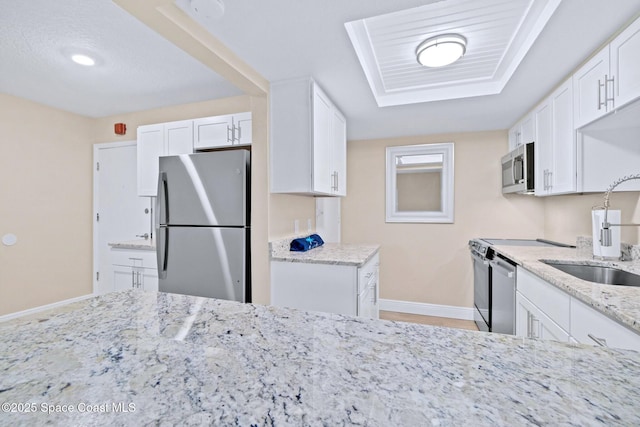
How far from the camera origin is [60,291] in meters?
3.31

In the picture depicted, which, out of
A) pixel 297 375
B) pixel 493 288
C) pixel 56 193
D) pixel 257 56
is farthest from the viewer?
pixel 56 193

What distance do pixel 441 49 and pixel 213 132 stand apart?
2001 mm

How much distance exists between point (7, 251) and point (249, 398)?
154 inches

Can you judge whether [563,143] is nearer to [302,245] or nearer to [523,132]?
[523,132]

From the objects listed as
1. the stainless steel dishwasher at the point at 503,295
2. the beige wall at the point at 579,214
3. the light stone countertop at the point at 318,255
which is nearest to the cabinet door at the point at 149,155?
the light stone countertop at the point at 318,255

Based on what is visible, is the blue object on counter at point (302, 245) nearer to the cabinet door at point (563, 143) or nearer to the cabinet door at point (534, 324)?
the cabinet door at point (534, 324)

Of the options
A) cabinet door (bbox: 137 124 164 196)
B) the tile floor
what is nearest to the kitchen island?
cabinet door (bbox: 137 124 164 196)

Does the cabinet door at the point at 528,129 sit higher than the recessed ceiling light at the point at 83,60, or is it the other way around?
the recessed ceiling light at the point at 83,60

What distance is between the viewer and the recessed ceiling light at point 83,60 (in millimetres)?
2183

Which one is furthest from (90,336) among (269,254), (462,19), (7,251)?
(7,251)

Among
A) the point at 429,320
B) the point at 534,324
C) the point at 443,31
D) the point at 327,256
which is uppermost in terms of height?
the point at 443,31

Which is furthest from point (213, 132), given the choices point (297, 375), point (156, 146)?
point (297, 375)

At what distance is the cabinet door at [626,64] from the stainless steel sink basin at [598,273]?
38.7 inches

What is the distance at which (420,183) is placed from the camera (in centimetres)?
371
